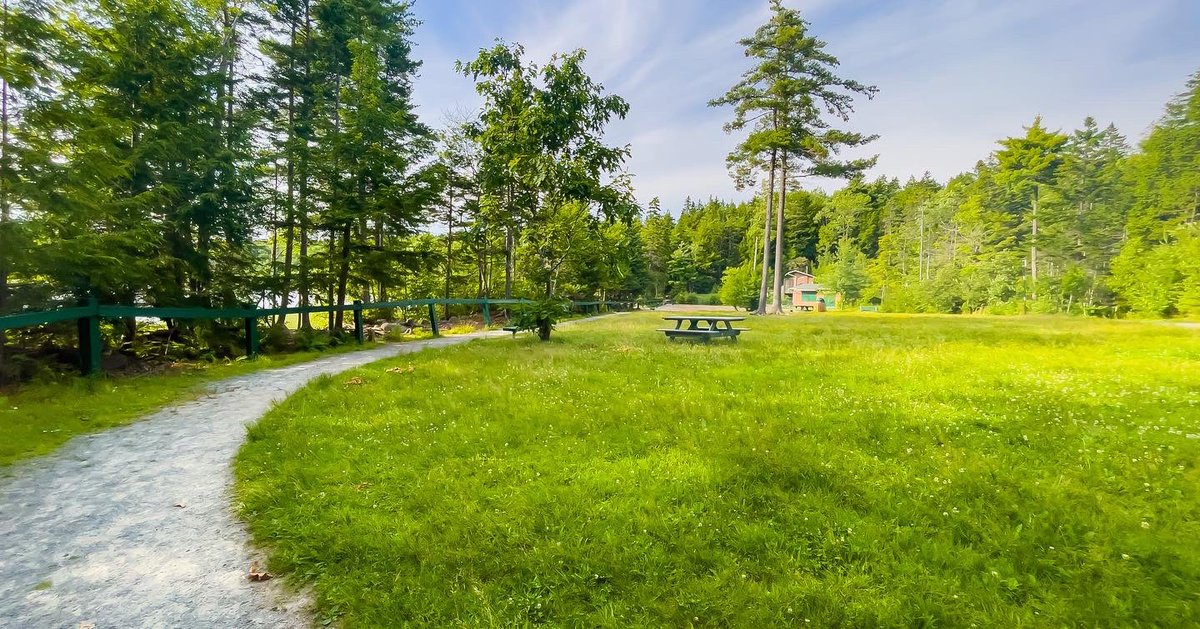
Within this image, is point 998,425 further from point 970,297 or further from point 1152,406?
point 970,297

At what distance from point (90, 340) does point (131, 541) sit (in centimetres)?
668

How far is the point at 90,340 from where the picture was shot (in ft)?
24.2

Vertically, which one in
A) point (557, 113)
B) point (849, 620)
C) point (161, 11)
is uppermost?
point (161, 11)

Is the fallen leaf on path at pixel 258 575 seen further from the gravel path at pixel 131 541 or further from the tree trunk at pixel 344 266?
Answer: the tree trunk at pixel 344 266

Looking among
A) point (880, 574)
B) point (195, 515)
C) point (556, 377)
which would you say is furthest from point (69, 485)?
point (880, 574)

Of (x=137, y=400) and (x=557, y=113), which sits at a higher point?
(x=557, y=113)

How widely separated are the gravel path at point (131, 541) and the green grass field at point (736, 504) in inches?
10.7

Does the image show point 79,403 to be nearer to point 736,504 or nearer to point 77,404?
point 77,404

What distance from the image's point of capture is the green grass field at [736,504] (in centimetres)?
254

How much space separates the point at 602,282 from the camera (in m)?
33.7

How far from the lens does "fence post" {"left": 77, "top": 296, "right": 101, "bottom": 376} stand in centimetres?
734

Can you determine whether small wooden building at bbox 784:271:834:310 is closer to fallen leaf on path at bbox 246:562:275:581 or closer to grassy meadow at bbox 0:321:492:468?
grassy meadow at bbox 0:321:492:468

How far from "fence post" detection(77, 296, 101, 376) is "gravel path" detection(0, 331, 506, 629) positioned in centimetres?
321

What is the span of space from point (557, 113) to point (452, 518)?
11292mm
